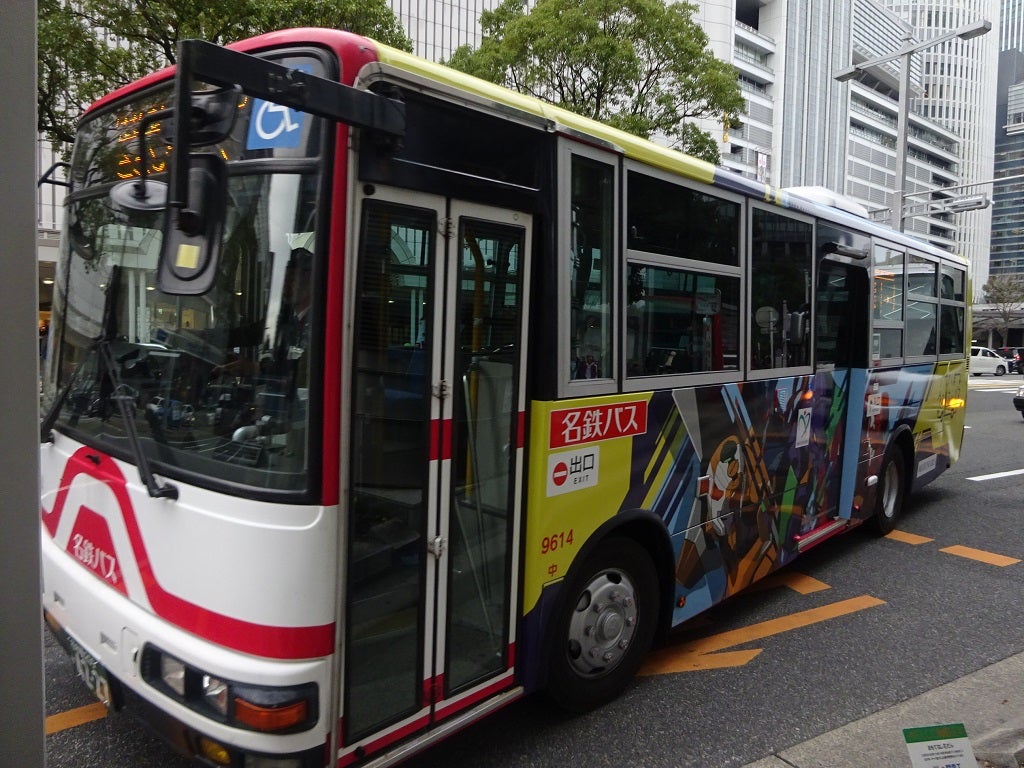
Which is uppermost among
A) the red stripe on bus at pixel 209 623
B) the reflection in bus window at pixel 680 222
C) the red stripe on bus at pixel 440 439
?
the reflection in bus window at pixel 680 222

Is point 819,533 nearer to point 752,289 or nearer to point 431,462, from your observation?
point 752,289

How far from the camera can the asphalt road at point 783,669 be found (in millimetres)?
3305

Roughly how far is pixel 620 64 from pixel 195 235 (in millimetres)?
13746

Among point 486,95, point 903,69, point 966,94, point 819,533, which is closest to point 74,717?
point 486,95

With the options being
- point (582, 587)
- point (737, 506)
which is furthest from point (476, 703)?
point (737, 506)

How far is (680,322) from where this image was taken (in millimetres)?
3883

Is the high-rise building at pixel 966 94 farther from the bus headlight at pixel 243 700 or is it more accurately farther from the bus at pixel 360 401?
the bus headlight at pixel 243 700

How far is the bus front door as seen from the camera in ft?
8.23

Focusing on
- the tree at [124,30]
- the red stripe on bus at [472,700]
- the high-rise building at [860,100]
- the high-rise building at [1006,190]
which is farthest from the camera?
the high-rise building at [1006,190]

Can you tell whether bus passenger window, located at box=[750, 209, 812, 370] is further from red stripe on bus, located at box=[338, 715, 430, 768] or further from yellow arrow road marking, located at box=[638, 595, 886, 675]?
red stripe on bus, located at box=[338, 715, 430, 768]

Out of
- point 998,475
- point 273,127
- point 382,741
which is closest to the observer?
point 273,127

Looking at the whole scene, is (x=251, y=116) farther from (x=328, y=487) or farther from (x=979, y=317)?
(x=979, y=317)

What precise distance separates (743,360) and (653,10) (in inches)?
480

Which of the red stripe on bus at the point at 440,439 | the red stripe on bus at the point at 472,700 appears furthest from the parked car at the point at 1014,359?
the red stripe on bus at the point at 440,439
